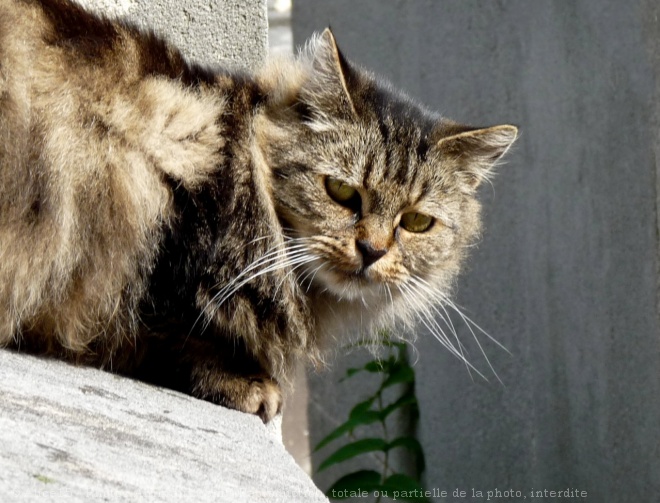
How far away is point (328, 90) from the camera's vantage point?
7.11ft

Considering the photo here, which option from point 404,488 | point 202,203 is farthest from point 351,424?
point 202,203

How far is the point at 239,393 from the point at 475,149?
91 cm

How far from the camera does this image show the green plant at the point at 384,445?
354 centimetres

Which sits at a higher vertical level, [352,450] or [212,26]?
[212,26]

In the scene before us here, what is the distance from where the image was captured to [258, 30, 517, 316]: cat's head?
209cm

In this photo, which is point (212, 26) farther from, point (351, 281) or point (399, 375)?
point (399, 375)

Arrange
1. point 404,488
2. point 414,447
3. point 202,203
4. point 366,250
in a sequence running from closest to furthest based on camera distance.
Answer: point 202,203 → point 366,250 → point 404,488 → point 414,447

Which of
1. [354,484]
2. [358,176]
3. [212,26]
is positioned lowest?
[354,484]

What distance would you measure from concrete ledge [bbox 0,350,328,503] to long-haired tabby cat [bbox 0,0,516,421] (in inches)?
5.7

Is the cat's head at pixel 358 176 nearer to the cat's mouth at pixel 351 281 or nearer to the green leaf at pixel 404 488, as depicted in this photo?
the cat's mouth at pixel 351 281

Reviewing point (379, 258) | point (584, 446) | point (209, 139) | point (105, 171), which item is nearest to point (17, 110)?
point (105, 171)

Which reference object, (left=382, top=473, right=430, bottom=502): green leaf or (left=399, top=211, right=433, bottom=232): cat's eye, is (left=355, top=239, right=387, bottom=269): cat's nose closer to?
(left=399, top=211, right=433, bottom=232): cat's eye

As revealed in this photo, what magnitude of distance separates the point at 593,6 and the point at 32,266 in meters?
2.39

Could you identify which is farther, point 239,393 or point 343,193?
point 343,193
